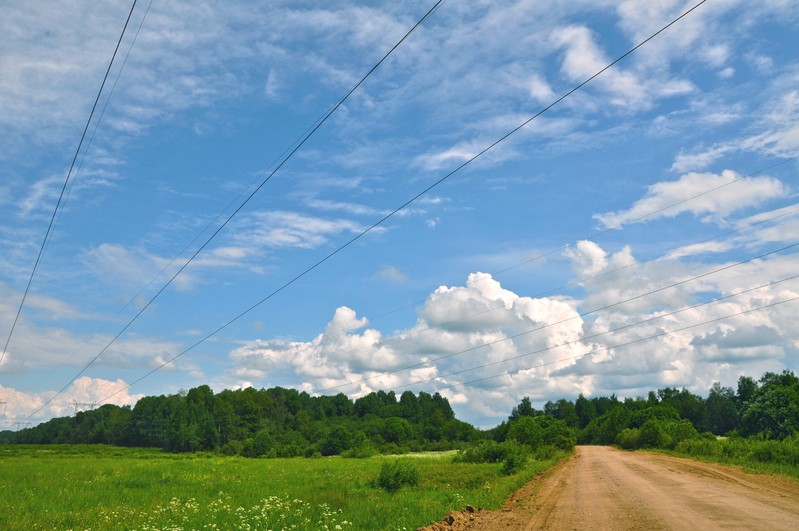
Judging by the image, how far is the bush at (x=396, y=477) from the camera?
29.7m

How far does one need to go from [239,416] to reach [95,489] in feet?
460

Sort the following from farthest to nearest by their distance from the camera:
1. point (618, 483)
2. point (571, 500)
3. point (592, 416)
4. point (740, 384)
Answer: point (592, 416)
point (740, 384)
point (618, 483)
point (571, 500)

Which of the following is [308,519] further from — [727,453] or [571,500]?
[727,453]

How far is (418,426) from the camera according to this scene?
15862cm

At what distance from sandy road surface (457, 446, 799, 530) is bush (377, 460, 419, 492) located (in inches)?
246

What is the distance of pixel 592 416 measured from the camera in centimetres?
19912

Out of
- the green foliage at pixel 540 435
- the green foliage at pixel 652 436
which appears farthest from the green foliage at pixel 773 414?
the green foliage at pixel 540 435

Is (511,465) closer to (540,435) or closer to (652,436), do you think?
(540,435)

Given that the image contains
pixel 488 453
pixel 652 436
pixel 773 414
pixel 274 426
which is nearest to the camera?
pixel 488 453

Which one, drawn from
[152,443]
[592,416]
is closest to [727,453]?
[152,443]

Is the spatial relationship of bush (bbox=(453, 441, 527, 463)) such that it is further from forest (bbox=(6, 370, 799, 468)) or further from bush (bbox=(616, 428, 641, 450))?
bush (bbox=(616, 428, 641, 450))

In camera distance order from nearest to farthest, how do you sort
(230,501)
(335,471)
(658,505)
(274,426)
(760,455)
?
(658,505) < (230,501) < (760,455) < (335,471) < (274,426)

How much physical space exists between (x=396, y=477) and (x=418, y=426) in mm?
132941

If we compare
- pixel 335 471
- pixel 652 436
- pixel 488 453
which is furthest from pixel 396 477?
pixel 652 436
